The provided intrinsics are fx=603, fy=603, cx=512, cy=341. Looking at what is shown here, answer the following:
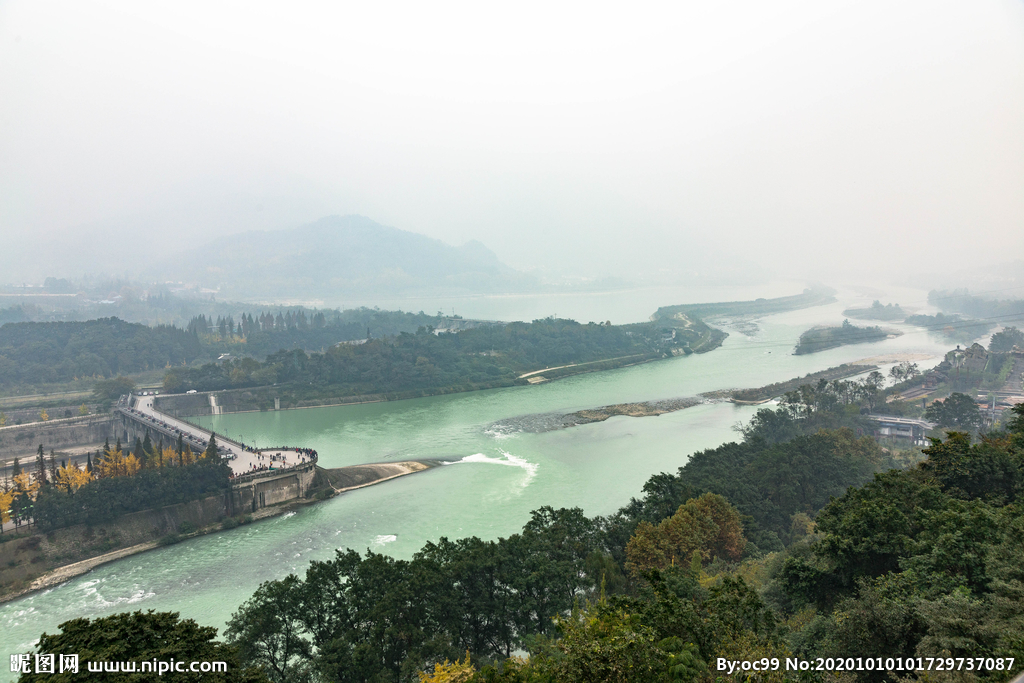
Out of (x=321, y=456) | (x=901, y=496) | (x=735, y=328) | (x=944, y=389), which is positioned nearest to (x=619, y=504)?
(x=901, y=496)

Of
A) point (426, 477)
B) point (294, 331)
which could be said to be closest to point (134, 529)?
point (426, 477)

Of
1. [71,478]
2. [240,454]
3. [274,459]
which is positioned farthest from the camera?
[240,454]

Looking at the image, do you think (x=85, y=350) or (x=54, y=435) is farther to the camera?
(x=85, y=350)

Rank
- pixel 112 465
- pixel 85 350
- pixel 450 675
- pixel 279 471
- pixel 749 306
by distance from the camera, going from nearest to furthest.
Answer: pixel 450 675 < pixel 112 465 < pixel 279 471 < pixel 85 350 < pixel 749 306

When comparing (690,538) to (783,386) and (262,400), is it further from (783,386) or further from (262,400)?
(262,400)

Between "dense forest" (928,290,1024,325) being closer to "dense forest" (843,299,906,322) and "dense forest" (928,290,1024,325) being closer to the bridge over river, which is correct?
"dense forest" (843,299,906,322)

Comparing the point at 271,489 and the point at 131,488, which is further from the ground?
the point at 131,488

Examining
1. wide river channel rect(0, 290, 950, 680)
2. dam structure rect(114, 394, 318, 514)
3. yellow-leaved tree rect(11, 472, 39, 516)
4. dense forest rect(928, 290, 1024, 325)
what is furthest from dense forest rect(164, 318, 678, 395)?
dense forest rect(928, 290, 1024, 325)

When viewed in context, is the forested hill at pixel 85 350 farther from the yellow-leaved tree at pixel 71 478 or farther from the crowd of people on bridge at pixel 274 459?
the yellow-leaved tree at pixel 71 478
